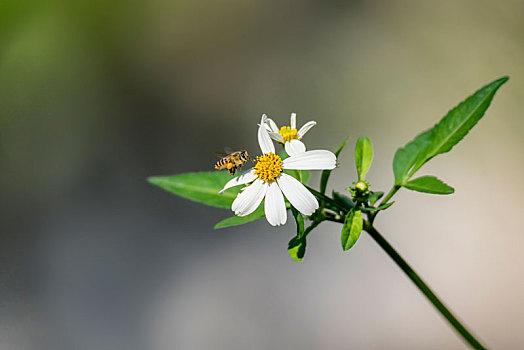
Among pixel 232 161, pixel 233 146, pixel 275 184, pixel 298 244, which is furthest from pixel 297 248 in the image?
pixel 233 146

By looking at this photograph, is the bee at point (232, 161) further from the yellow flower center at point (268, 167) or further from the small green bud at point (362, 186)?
the small green bud at point (362, 186)

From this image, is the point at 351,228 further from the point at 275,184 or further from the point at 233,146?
the point at 233,146

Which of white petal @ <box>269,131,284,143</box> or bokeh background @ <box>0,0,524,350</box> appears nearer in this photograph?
white petal @ <box>269,131,284,143</box>

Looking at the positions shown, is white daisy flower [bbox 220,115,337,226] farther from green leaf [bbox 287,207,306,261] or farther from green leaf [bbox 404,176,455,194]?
green leaf [bbox 404,176,455,194]

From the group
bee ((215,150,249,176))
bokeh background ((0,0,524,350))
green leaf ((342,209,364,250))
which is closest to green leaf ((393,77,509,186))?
green leaf ((342,209,364,250))

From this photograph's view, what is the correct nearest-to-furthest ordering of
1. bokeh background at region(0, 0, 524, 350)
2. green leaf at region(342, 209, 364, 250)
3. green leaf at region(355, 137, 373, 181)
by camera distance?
1. green leaf at region(342, 209, 364, 250)
2. green leaf at region(355, 137, 373, 181)
3. bokeh background at region(0, 0, 524, 350)

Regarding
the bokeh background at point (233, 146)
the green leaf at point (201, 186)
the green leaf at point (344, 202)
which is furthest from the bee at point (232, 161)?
the bokeh background at point (233, 146)

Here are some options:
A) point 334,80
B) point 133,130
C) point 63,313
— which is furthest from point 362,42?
point 63,313
